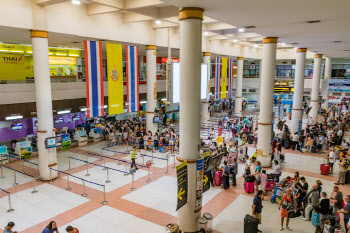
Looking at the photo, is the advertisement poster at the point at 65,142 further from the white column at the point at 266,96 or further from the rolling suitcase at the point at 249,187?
the rolling suitcase at the point at 249,187

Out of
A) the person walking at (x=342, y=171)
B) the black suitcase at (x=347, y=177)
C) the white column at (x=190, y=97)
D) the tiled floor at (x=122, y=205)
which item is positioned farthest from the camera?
the black suitcase at (x=347, y=177)

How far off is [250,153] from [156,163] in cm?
651

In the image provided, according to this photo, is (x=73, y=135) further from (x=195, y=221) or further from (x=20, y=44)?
(x=195, y=221)

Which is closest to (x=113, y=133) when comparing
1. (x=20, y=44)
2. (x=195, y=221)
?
(x=20, y=44)

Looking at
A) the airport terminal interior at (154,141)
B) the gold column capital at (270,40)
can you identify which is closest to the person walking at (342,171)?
the airport terminal interior at (154,141)

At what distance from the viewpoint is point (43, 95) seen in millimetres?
13070

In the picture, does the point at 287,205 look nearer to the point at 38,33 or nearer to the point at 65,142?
the point at 38,33

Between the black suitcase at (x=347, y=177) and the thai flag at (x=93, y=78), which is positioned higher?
the thai flag at (x=93, y=78)

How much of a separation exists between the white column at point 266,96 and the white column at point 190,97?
25.4 ft

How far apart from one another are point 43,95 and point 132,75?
6.38 m

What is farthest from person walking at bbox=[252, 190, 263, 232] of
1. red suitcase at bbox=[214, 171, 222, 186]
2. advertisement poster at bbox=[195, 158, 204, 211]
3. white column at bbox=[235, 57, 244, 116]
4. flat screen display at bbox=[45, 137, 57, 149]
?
white column at bbox=[235, 57, 244, 116]

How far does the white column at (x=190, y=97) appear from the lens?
8.13 metres

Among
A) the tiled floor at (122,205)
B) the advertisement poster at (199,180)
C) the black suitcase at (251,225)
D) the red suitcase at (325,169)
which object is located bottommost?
the tiled floor at (122,205)

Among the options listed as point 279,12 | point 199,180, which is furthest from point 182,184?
point 279,12
